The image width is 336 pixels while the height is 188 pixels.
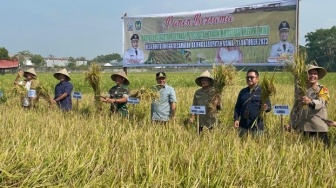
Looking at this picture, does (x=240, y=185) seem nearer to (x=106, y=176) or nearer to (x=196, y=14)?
(x=106, y=176)

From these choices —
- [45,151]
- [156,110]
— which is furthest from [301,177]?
[156,110]

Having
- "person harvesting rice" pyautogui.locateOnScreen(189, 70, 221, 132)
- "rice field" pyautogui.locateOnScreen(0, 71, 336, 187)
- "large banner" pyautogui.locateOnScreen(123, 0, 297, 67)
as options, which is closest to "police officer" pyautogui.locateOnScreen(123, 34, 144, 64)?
"large banner" pyautogui.locateOnScreen(123, 0, 297, 67)

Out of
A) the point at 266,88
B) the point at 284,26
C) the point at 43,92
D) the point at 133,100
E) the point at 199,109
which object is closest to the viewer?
the point at 266,88

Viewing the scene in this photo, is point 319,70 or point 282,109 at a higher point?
point 319,70

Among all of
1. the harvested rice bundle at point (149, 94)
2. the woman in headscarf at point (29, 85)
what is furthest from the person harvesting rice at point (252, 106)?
the woman in headscarf at point (29, 85)

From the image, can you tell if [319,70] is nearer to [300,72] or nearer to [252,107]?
[300,72]

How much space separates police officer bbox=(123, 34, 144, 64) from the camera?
9079 mm

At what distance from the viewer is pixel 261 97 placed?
15.1 feet

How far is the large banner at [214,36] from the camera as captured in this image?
21.7 feet

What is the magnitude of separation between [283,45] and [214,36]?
160 cm

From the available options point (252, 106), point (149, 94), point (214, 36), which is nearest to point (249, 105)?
point (252, 106)

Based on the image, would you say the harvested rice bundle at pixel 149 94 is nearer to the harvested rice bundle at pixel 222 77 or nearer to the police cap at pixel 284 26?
the harvested rice bundle at pixel 222 77

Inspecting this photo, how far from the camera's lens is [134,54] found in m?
9.17

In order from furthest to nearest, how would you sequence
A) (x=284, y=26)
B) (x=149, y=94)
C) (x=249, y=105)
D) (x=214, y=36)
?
(x=214, y=36)
(x=284, y=26)
(x=149, y=94)
(x=249, y=105)
